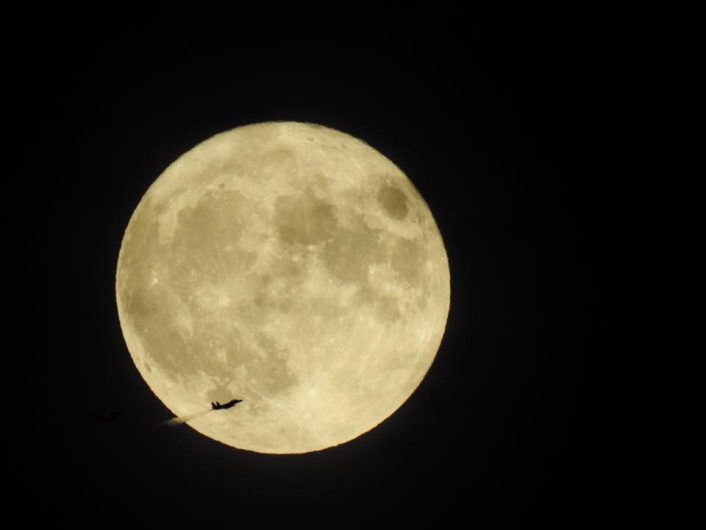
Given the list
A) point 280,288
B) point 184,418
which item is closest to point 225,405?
point 184,418

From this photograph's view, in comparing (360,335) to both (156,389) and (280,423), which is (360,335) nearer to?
(280,423)

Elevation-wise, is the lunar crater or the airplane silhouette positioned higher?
the lunar crater

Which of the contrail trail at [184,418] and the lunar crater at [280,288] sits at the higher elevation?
the lunar crater at [280,288]

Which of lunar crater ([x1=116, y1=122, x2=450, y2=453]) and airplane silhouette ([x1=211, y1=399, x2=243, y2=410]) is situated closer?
lunar crater ([x1=116, y1=122, x2=450, y2=453])

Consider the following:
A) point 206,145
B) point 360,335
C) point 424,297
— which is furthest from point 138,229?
point 424,297

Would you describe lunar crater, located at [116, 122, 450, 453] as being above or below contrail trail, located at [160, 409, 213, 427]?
above

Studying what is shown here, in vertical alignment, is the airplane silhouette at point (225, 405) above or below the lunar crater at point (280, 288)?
below

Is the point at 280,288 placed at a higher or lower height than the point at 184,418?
higher

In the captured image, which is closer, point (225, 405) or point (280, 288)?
point (280, 288)

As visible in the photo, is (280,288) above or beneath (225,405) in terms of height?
above

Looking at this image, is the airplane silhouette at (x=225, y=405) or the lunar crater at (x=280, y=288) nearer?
the lunar crater at (x=280, y=288)

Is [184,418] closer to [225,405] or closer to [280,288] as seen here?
[225,405]
